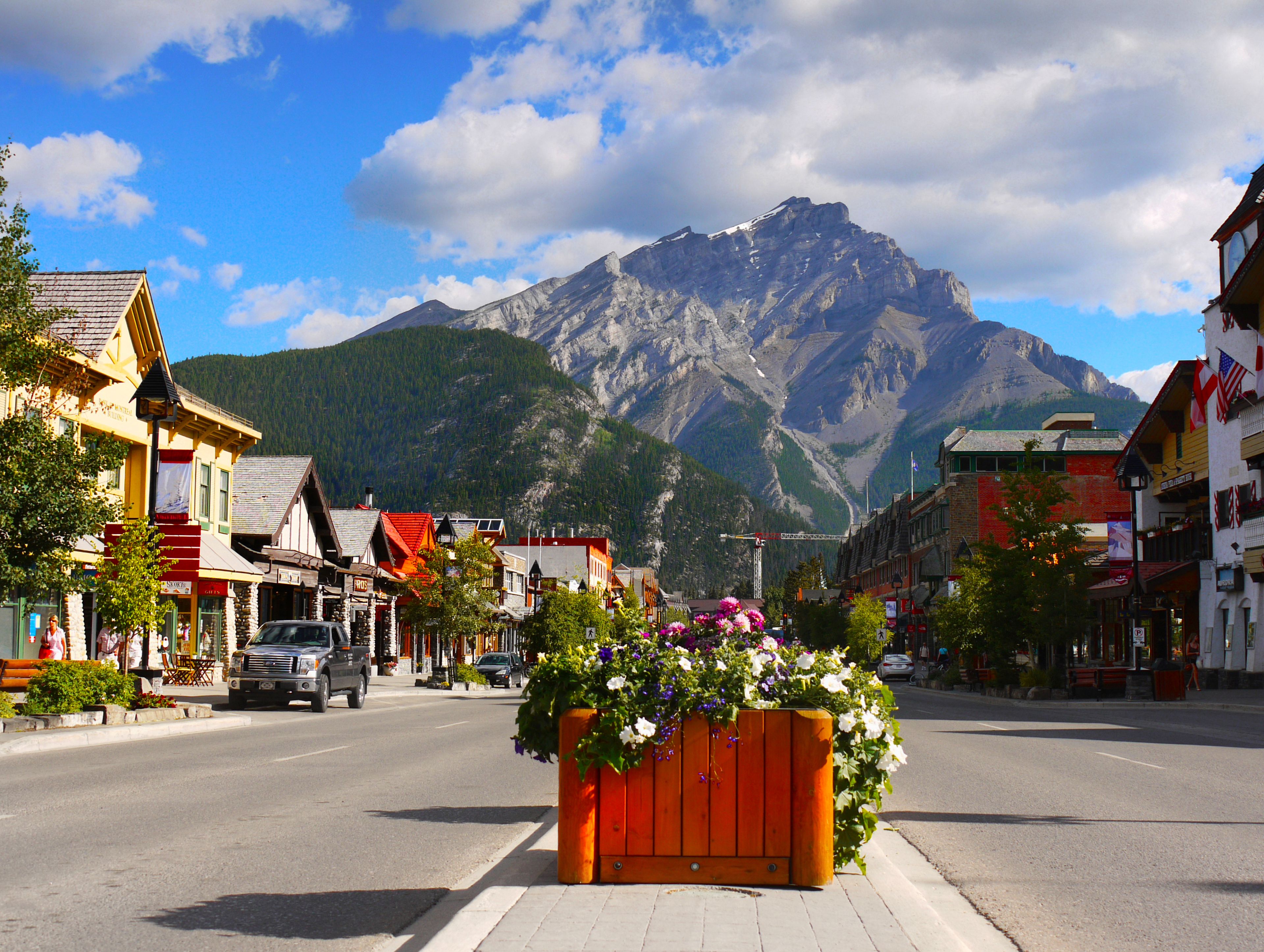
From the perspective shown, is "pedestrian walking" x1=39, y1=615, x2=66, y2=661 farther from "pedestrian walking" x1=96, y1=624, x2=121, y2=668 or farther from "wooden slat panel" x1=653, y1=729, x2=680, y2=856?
"wooden slat panel" x1=653, y1=729, x2=680, y2=856

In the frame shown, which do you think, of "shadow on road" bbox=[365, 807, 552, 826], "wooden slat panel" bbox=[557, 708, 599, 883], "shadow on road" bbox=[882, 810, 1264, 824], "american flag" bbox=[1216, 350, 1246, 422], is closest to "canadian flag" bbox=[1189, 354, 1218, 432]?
"american flag" bbox=[1216, 350, 1246, 422]

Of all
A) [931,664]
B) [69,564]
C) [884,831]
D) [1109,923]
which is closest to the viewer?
[1109,923]

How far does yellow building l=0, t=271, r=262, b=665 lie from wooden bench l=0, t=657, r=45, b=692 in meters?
2.18

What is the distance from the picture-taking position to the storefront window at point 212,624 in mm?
39656

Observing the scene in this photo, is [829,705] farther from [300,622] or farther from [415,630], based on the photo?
[415,630]

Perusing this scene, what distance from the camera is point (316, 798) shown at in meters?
12.5

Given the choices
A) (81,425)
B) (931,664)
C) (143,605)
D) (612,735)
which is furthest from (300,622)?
(931,664)

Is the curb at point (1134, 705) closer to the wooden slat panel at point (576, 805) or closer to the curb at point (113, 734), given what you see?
the curb at point (113, 734)

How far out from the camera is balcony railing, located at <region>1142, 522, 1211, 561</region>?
45.4m

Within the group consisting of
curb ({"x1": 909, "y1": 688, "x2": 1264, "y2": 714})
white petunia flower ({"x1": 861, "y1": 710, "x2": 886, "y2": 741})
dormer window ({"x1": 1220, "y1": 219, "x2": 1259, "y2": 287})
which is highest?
dormer window ({"x1": 1220, "y1": 219, "x2": 1259, "y2": 287})

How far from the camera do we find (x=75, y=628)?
31922 mm

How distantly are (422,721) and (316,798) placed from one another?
1388 centimetres

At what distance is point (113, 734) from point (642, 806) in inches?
642

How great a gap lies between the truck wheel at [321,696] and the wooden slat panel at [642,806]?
76.3 feet
